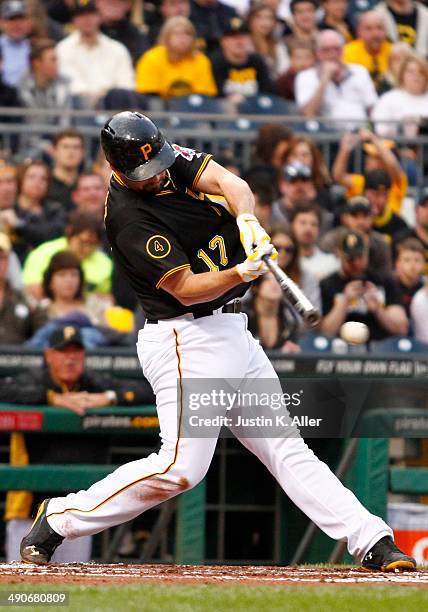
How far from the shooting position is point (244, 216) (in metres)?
4.95

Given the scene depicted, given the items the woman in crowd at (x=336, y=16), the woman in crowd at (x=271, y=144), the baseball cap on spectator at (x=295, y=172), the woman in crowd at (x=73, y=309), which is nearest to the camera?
the woman in crowd at (x=73, y=309)

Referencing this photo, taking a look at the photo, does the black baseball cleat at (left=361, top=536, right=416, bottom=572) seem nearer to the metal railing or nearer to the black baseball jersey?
the black baseball jersey

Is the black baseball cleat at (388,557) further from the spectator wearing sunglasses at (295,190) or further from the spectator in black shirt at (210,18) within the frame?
the spectator in black shirt at (210,18)

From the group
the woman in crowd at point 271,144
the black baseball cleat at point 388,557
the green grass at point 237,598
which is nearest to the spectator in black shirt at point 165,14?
the woman in crowd at point 271,144

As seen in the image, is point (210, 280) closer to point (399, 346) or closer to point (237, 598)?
point (237, 598)

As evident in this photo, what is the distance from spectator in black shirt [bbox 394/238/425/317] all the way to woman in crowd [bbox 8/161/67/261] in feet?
7.86

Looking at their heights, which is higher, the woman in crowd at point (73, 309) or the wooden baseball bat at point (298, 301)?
the wooden baseball bat at point (298, 301)

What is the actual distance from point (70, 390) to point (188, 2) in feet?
16.5

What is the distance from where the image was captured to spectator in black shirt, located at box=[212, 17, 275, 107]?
10797 mm

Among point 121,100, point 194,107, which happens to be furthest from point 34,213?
point 194,107

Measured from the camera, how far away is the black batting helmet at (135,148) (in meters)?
4.99

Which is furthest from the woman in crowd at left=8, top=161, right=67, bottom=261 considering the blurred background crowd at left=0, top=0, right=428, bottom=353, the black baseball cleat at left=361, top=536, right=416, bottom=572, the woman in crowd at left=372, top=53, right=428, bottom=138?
the black baseball cleat at left=361, top=536, right=416, bottom=572

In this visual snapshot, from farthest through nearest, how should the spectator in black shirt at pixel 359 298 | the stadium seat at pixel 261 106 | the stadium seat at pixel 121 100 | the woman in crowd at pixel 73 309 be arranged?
the stadium seat at pixel 261 106, the stadium seat at pixel 121 100, the spectator in black shirt at pixel 359 298, the woman in crowd at pixel 73 309

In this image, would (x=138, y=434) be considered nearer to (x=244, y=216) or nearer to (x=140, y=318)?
(x=140, y=318)
